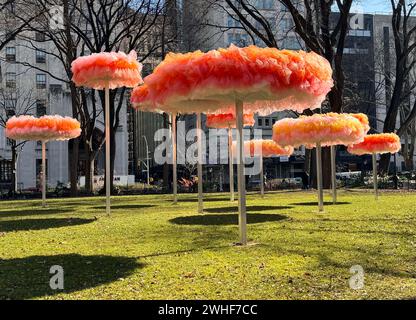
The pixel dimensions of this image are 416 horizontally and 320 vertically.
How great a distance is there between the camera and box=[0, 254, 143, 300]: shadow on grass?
19.2 feet

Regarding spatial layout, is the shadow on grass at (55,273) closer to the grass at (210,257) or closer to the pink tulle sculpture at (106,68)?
the grass at (210,257)

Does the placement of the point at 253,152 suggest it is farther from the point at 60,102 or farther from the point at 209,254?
the point at 60,102

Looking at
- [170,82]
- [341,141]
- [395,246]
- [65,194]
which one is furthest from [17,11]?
[395,246]

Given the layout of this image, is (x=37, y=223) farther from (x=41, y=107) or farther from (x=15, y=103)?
(x=41, y=107)

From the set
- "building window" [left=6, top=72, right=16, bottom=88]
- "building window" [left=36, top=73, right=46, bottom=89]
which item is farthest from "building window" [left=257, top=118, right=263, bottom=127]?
"building window" [left=6, top=72, right=16, bottom=88]

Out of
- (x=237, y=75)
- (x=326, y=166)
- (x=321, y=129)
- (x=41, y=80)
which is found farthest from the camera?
(x=41, y=80)

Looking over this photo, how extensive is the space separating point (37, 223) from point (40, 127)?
634cm

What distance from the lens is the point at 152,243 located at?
9039 millimetres

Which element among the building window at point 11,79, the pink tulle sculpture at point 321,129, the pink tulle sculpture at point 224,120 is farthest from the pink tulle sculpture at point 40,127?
the building window at point 11,79

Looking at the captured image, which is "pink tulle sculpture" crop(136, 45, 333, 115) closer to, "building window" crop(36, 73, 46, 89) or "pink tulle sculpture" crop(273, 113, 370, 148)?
"pink tulle sculpture" crop(273, 113, 370, 148)

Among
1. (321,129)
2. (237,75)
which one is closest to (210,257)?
(237,75)

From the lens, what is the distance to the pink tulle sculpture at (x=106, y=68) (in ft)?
42.4

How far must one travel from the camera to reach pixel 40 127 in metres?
17.7

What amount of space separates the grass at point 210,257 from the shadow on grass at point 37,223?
0.08 ft
